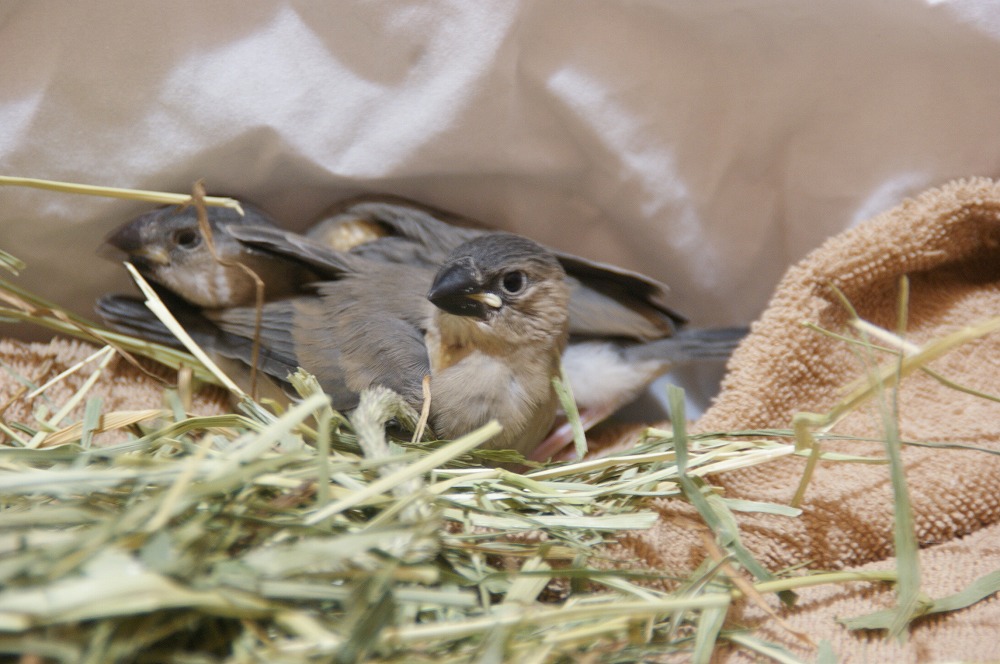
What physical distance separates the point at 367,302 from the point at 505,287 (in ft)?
0.93

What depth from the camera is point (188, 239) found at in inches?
58.8

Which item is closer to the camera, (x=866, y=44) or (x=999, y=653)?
(x=999, y=653)

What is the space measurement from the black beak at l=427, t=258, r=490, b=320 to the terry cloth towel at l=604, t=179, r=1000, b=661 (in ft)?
1.59

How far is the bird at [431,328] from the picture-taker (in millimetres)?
1311

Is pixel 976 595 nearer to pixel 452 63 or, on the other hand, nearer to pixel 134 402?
pixel 452 63

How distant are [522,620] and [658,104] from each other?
1075mm

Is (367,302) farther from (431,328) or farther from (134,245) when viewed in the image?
(134,245)

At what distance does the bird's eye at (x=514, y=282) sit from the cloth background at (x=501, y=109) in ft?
0.98

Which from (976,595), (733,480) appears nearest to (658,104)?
(733,480)

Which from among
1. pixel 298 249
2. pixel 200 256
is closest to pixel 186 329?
pixel 200 256

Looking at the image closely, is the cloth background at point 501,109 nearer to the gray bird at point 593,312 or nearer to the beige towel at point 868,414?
the gray bird at point 593,312

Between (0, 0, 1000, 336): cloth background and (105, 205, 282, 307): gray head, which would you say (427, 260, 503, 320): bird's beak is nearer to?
(0, 0, 1000, 336): cloth background

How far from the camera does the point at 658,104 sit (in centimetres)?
146

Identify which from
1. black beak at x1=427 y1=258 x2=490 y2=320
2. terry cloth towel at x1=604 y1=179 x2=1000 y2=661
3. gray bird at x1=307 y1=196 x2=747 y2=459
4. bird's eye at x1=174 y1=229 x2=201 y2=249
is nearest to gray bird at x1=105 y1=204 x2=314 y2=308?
bird's eye at x1=174 y1=229 x2=201 y2=249
